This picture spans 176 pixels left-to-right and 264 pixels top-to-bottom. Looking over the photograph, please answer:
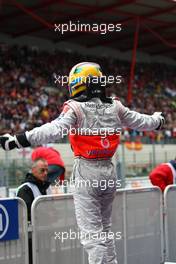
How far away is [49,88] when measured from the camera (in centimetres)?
2316

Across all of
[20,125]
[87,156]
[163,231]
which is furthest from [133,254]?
[20,125]

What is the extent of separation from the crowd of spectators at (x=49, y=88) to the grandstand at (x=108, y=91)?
0.05m

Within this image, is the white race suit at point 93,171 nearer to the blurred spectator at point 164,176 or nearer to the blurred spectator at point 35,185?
the blurred spectator at point 35,185

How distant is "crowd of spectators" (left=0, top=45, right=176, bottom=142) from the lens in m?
19.7

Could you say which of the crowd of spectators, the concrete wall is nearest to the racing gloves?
the concrete wall

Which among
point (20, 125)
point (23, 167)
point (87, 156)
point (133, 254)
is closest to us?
point (87, 156)

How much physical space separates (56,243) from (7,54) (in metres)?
19.4

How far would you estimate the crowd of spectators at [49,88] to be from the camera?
Result: 1966cm

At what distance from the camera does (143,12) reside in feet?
77.7

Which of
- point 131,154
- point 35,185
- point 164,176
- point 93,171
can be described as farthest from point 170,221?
point 131,154

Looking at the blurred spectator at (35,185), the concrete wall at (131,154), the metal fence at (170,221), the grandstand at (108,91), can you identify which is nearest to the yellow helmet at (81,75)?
the grandstand at (108,91)

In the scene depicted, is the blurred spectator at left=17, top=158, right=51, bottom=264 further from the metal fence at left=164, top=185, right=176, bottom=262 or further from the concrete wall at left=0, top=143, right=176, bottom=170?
the concrete wall at left=0, top=143, right=176, bottom=170

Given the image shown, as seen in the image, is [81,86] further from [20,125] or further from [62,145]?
[20,125]

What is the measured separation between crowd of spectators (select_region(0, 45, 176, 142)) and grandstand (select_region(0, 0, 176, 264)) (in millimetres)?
50
